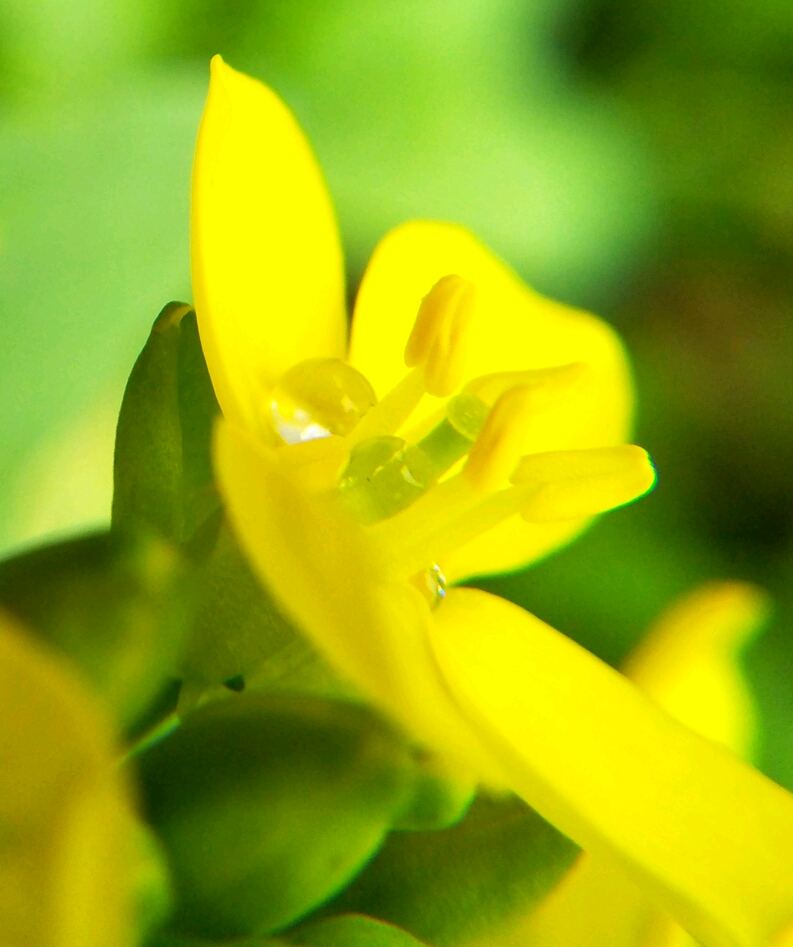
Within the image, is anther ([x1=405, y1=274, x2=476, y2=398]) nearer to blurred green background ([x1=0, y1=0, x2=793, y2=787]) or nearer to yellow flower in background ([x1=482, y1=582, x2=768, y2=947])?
yellow flower in background ([x1=482, y1=582, x2=768, y2=947])

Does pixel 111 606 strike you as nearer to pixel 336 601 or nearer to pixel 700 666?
pixel 336 601

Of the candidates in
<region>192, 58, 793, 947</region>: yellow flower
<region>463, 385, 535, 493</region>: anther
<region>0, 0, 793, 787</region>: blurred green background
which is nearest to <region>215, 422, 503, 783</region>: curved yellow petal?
<region>192, 58, 793, 947</region>: yellow flower

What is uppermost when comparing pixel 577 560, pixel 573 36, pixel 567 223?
pixel 573 36

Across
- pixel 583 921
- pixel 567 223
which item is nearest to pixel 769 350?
pixel 567 223

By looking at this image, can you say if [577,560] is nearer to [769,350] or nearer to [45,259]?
[769,350]

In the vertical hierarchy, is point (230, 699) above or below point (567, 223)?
above

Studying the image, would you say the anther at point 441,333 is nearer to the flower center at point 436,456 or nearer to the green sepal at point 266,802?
the flower center at point 436,456
